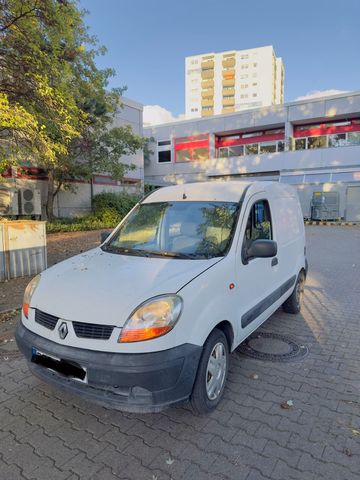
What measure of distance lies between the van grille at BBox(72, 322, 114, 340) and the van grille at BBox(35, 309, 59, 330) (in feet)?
0.79

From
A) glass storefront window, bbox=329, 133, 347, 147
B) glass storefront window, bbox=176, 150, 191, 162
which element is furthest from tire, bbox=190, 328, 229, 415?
glass storefront window, bbox=176, 150, 191, 162

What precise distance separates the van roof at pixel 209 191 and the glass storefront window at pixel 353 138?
24.8 meters

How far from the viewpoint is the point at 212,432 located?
2578 mm

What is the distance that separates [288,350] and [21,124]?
5.17 meters

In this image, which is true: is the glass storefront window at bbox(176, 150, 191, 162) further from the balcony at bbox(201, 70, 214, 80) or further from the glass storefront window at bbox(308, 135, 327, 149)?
the balcony at bbox(201, 70, 214, 80)

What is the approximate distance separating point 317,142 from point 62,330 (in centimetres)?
2860

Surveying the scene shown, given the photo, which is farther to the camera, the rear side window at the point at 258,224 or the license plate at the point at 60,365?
the rear side window at the point at 258,224


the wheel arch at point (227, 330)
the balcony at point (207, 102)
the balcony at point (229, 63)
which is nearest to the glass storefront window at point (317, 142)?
the wheel arch at point (227, 330)

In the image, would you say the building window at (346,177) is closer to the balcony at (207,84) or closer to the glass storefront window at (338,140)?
the glass storefront window at (338,140)

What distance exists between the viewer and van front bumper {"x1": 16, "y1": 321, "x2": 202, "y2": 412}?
227 cm

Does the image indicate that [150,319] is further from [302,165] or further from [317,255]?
[302,165]

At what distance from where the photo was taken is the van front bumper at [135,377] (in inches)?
89.2

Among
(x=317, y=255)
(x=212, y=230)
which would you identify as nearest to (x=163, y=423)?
(x=212, y=230)

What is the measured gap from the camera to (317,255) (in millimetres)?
10914
